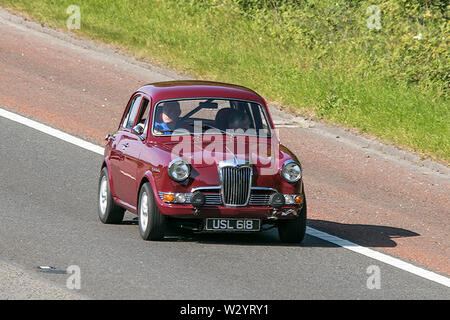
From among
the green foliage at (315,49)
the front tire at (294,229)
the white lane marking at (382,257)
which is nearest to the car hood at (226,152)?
the front tire at (294,229)

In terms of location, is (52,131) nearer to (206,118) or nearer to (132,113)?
(132,113)

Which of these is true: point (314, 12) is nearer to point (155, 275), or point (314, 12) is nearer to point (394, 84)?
point (394, 84)

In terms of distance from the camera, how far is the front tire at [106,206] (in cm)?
A: 1235

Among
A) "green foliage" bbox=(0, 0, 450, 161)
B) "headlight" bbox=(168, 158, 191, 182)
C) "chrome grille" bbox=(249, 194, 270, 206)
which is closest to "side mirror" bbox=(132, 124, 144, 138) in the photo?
"headlight" bbox=(168, 158, 191, 182)

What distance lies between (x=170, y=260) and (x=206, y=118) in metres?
2.37

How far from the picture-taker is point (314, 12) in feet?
79.4

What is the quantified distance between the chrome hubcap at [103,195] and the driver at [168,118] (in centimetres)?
121

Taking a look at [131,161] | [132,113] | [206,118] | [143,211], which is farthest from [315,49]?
[143,211]

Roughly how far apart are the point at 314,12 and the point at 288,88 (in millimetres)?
4864

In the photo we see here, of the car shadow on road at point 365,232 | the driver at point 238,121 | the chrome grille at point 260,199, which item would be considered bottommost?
the car shadow on road at point 365,232

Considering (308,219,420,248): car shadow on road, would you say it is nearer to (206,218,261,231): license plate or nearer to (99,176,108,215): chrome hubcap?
(206,218,261,231): license plate

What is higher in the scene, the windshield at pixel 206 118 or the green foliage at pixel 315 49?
the green foliage at pixel 315 49

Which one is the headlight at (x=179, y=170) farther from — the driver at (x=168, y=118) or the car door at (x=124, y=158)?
the driver at (x=168, y=118)
